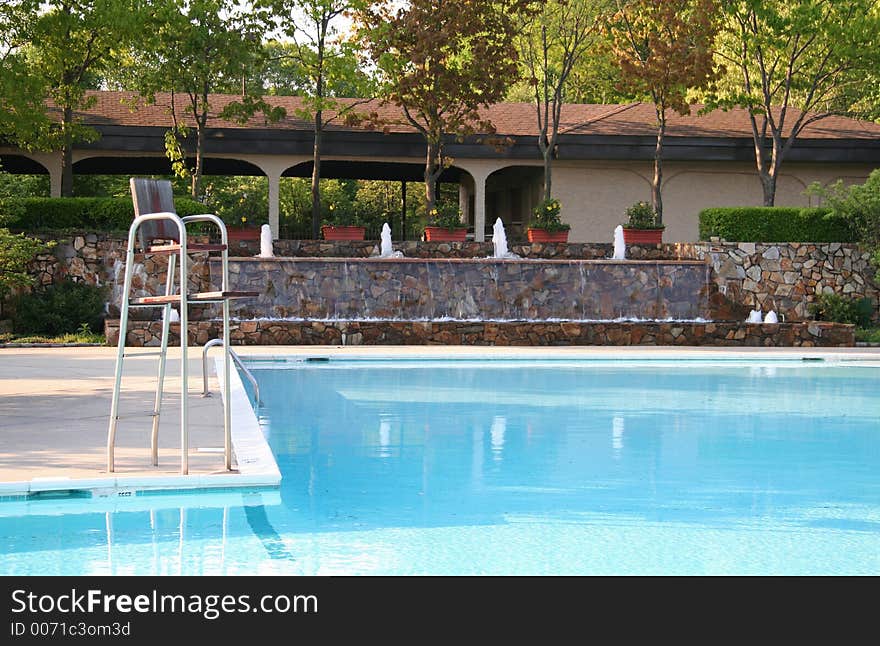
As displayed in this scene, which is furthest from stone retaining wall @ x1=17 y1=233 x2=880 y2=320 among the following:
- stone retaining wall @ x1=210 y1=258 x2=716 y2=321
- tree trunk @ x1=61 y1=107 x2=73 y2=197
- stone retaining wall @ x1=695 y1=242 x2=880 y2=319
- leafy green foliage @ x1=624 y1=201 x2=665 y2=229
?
tree trunk @ x1=61 y1=107 x2=73 y2=197

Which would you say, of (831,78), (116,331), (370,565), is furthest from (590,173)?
(370,565)

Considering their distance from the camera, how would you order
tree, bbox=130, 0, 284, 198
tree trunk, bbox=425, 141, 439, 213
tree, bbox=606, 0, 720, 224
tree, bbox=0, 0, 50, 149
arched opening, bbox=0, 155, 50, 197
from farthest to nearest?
tree trunk, bbox=425, 141, 439, 213 → tree, bbox=606, 0, 720, 224 → tree, bbox=130, 0, 284, 198 → arched opening, bbox=0, 155, 50, 197 → tree, bbox=0, 0, 50, 149

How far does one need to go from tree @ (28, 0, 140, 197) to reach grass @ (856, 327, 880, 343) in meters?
15.0

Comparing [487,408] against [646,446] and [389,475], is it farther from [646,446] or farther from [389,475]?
[389,475]

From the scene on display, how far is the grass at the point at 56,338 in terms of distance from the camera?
1867cm

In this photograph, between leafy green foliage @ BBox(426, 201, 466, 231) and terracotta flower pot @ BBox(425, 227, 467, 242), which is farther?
leafy green foliage @ BBox(426, 201, 466, 231)

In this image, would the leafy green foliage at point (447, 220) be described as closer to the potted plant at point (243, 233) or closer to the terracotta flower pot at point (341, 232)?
the terracotta flower pot at point (341, 232)

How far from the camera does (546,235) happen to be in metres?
25.2

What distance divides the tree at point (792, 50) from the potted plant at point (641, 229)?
303 cm

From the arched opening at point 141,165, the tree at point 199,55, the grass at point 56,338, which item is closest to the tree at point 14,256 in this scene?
the grass at point 56,338

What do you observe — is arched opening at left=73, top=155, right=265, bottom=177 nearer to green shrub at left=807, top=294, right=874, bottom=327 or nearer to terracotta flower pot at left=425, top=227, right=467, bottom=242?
terracotta flower pot at left=425, top=227, right=467, bottom=242

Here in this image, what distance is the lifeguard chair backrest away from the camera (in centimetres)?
638

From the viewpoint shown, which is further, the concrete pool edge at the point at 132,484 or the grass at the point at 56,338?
the grass at the point at 56,338

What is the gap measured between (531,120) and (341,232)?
7787 mm
